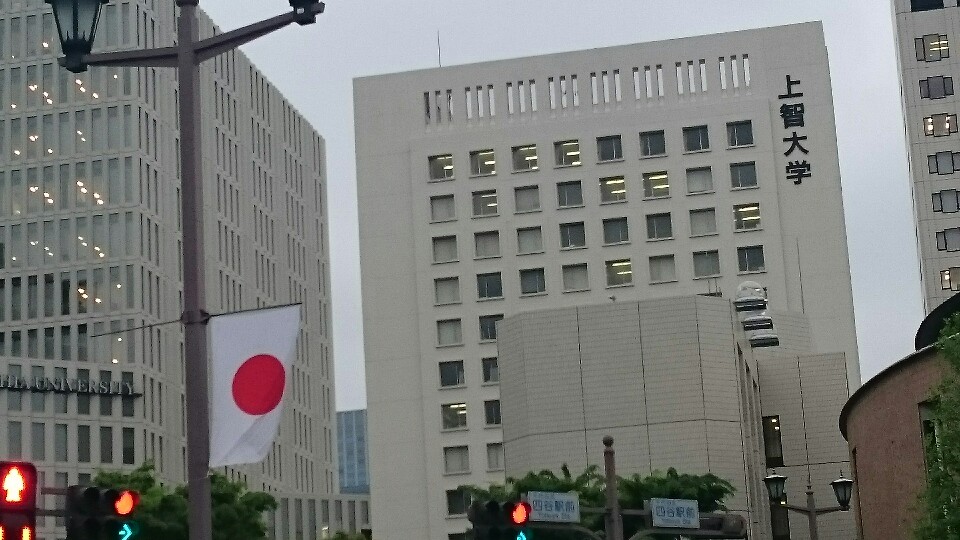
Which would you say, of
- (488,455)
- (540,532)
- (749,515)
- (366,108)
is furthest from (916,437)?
(366,108)

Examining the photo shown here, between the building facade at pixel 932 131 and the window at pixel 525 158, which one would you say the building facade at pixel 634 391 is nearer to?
the window at pixel 525 158

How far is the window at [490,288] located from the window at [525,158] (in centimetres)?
717

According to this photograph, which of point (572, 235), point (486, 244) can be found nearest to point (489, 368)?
point (486, 244)

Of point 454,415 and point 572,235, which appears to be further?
point 572,235

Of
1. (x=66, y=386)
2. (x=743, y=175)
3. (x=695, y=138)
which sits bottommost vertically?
(x=66, y=386)

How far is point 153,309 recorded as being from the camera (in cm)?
12250

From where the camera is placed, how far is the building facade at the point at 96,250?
383 feet

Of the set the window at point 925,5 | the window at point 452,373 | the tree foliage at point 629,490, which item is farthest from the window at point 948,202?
the tree foliage at point 629,490

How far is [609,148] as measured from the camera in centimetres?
10375

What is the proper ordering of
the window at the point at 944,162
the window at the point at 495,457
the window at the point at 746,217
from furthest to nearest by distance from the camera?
the window at the point at 944,162, the window at the point at 746,217, the window at the point at 495,457

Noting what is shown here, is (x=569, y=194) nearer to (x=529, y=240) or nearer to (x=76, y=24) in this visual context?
Result: (x=529, y=240)

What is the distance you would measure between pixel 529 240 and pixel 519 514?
257ft

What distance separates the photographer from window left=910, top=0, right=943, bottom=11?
129m

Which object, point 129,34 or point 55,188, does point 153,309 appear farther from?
point 129,34
